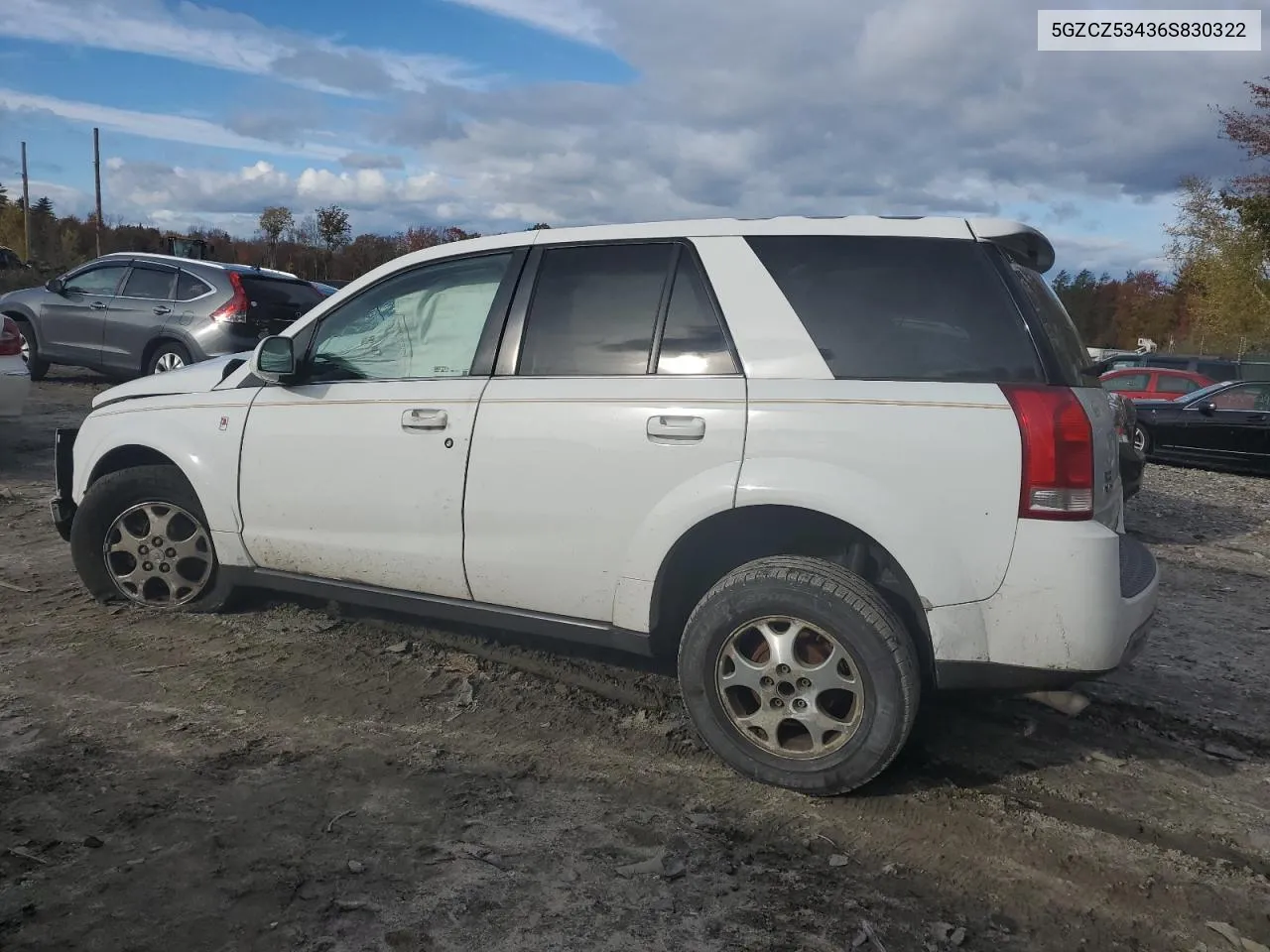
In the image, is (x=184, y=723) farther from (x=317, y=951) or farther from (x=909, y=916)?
(x=909, y=916)

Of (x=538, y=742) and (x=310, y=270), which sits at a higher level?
(x=310, y=270)

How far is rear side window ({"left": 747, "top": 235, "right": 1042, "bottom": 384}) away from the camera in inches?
126

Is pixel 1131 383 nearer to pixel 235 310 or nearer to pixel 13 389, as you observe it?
pixel 235 310

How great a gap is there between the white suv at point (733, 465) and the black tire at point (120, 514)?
0.24m

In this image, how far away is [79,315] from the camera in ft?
40.1

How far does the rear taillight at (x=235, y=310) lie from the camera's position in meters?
11.0

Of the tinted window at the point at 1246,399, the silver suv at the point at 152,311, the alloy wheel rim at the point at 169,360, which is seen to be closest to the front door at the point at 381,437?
the silver suv at the point at 152,311

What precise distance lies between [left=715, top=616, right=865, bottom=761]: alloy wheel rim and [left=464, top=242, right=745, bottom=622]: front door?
428mm

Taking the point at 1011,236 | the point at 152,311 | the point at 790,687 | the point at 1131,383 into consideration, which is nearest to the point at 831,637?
the point at 790,687

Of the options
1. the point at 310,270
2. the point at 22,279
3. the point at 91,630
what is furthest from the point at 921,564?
the point at 310,270

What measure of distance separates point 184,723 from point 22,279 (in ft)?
110

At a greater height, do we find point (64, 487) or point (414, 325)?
point (414, 325)

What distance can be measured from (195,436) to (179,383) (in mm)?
427

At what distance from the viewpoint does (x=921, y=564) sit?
3.11 metres
